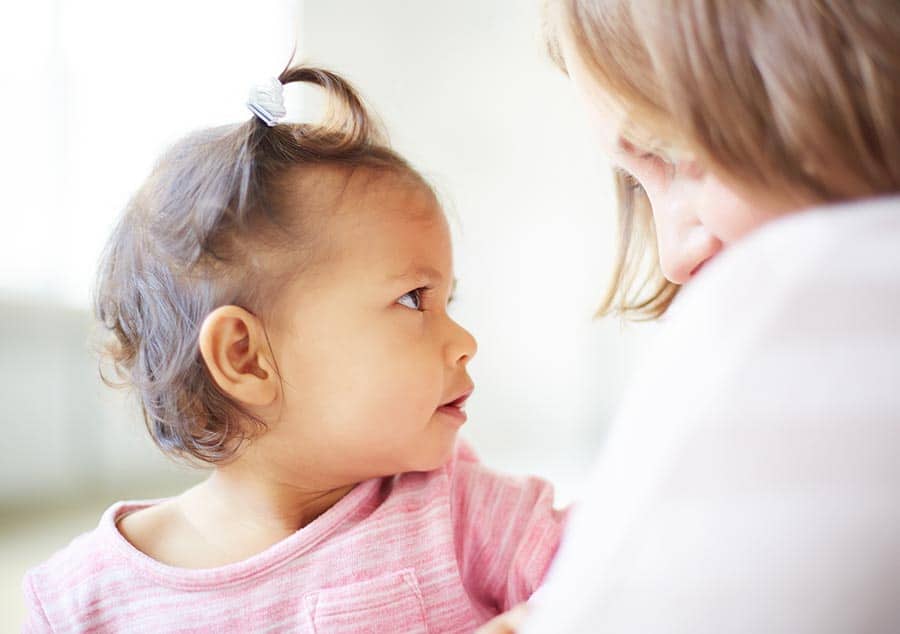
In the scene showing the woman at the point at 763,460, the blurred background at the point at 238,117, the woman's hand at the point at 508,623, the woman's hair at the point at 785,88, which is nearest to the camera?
the woman at the point at 763,460

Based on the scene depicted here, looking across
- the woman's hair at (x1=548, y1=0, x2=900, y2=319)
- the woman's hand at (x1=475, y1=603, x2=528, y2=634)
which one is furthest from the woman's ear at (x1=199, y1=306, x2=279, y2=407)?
the woman's hair at (x1=548, y1=0, x2=900, y2=319)

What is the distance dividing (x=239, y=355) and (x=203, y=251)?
0.33ft

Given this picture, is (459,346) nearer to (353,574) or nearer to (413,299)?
(413,299)

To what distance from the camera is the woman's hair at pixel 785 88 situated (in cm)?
57

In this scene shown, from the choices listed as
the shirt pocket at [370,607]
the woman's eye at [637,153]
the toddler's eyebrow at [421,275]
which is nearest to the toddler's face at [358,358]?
the toddler's eyebrow at [421,275]

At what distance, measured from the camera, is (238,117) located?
1258 millimetres

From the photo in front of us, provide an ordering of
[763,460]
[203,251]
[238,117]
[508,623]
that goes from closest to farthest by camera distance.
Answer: [763,460]
[508,623]
[203,251]
[238,117]

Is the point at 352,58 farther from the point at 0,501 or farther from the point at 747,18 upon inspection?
the point at 747,18

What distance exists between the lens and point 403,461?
87 centimetres

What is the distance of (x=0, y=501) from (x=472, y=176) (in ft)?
5.09

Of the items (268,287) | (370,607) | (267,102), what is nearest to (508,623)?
(370,607)

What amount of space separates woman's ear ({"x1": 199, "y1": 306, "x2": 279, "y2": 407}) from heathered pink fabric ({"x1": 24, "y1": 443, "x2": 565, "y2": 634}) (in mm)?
131

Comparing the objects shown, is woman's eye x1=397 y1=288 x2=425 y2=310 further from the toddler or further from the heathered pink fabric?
the heathered pink fabric

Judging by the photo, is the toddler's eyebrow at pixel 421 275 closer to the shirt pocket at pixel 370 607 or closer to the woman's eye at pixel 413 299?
the woman's eye at pixel 413 299
